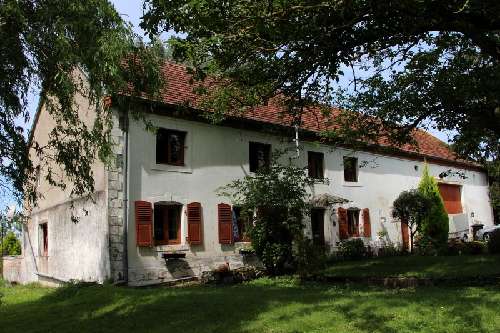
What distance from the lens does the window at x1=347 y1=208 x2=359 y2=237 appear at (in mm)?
22359

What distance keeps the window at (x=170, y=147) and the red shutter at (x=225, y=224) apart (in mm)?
2055

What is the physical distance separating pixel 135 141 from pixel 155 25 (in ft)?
24.0

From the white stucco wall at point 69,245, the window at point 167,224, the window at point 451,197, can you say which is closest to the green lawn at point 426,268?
the window at point 167,224

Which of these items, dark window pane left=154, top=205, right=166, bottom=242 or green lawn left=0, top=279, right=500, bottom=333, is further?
dark window pane left=154, top=205, right=166, bottom=242

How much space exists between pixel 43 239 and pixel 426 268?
46.0ft

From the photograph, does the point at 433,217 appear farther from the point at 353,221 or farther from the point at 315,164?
the point at 315,164

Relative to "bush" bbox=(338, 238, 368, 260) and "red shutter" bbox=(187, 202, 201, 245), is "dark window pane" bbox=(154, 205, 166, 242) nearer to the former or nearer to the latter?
"red shutter" bbox=(187, 202, 201, 245)

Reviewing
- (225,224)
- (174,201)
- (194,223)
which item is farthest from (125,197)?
(225,224)

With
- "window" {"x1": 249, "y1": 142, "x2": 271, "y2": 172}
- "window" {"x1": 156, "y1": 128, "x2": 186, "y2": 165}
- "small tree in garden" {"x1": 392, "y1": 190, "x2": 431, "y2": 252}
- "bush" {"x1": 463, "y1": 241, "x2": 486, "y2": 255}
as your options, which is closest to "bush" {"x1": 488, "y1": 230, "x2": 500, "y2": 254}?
"bush" {"x1": 463, "y1": 241, "x2": 486, "y2": 255}

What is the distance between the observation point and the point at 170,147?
1664 centimetres

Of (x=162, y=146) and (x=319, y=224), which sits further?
(x=319, y=224)

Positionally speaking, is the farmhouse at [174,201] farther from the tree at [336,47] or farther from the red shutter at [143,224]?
the tree at [336,47]

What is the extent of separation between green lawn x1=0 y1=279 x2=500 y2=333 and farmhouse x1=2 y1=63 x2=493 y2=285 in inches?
99.5

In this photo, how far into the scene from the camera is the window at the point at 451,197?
28080mm
